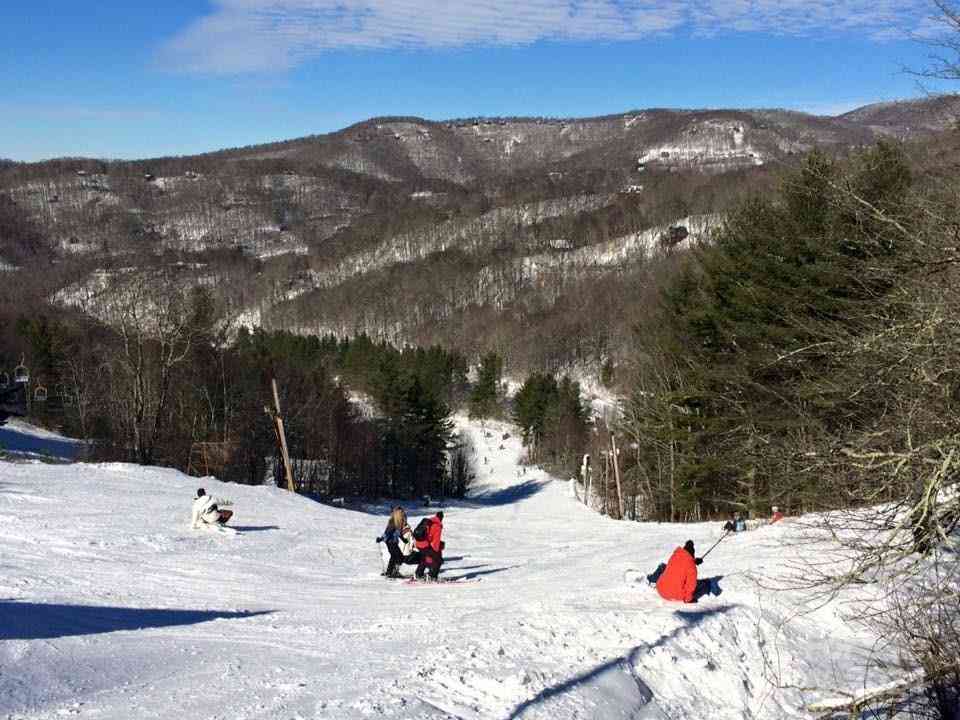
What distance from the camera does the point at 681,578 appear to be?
45.5 ft

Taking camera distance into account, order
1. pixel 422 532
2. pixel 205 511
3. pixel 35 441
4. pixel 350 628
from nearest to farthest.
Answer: pixel 350 628 → pixel 422 532 → pixel 205 511 → pixel 35 441

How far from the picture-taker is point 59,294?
197 meters

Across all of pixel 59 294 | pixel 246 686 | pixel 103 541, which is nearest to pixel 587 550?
pixel 103 541

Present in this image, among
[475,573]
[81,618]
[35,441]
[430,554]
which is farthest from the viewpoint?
[35,441]

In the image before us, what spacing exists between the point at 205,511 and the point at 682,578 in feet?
35.1

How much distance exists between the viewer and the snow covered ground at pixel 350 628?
310 inches

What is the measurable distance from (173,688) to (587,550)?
15.8 m

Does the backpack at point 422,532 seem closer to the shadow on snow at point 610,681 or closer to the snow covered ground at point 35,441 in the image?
the shadow on snow at point 610,681

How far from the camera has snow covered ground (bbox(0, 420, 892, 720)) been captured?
788cm

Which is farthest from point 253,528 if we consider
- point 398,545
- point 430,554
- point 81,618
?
point 81,618

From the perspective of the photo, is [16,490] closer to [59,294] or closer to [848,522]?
[848,522]

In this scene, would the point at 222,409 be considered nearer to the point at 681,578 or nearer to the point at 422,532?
the point at 422,532

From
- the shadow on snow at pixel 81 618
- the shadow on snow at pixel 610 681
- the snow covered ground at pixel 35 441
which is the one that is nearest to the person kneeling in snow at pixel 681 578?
the shadow on snow at pixel 610 681

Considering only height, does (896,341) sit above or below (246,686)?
above
